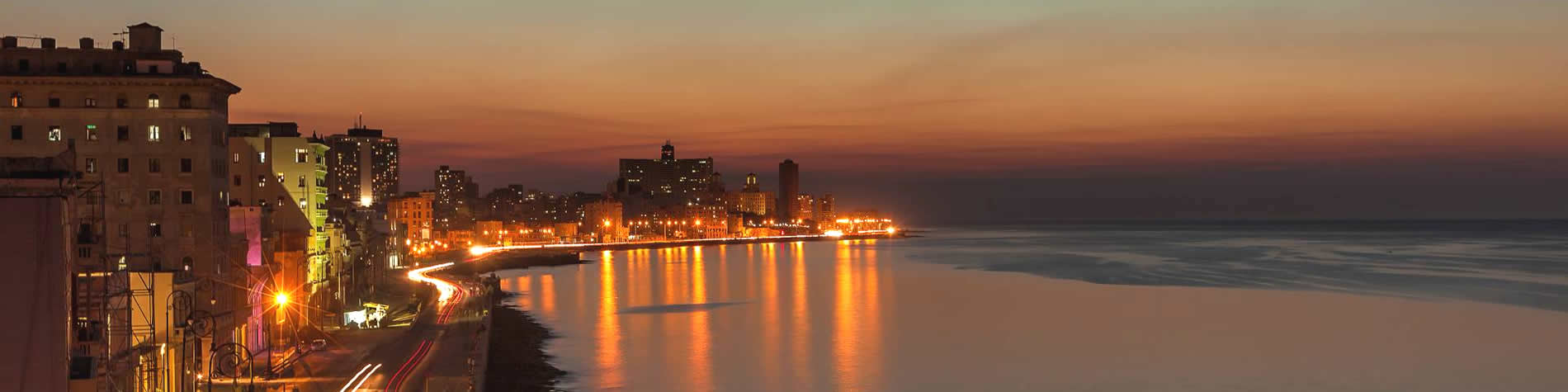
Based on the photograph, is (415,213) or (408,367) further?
(415,213)

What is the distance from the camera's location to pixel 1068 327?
61.2 meters

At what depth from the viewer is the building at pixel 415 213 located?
→ 557 ft

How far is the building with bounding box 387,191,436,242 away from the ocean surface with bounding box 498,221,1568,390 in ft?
171

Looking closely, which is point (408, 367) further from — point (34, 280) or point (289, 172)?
point (289, 172)

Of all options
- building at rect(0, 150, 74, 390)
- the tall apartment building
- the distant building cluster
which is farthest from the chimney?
building at rect(0, 150, 74, 390)

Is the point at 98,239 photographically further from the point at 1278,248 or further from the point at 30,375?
the point at 1278,248

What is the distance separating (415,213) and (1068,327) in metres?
132

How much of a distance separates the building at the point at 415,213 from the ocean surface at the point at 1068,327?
171ft

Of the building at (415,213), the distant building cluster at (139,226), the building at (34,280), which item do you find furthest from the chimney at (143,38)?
the building at (415,213)

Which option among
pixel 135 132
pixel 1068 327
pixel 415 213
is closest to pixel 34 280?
pixel 135 132

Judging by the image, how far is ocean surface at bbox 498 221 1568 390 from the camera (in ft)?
145

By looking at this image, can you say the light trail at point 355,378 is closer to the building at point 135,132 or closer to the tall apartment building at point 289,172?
the building at point 135,132

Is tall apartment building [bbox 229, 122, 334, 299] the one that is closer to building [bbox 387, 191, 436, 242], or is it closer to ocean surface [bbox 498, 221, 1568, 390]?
ocean surface [bbox 498, 221, 1568, 390]

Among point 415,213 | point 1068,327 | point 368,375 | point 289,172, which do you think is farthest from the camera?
point 415,213
